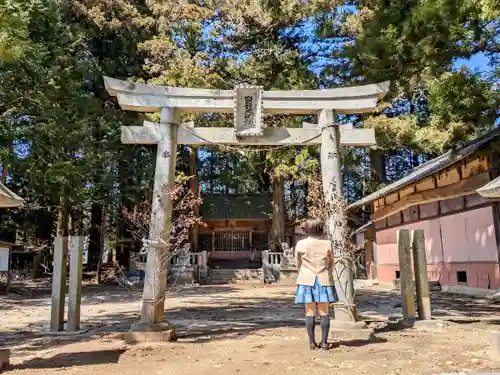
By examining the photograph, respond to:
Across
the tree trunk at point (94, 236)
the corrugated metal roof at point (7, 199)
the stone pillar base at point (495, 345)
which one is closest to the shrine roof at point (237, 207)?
the tree trunk at point (94, 236)

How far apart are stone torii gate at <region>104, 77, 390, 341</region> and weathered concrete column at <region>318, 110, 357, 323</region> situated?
2 centimetres

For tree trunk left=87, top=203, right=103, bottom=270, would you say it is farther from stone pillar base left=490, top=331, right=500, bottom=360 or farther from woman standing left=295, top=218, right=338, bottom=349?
stone pillar base left=490, top=331, right=500, bottom=360

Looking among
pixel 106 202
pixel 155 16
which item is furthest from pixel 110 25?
pixel 106 202

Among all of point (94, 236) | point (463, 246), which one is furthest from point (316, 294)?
point (94, 236)

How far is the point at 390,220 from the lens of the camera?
18734 millimetres

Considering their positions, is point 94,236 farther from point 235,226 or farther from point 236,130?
point 236,130

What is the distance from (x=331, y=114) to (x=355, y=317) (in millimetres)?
3345

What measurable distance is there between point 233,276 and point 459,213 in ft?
41.9

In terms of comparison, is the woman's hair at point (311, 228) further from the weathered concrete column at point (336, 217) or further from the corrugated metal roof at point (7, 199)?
the corrugated metal roof at point (7, 199)

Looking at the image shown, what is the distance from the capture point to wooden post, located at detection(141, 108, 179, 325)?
6688 millimetres

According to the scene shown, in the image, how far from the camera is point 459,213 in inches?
519

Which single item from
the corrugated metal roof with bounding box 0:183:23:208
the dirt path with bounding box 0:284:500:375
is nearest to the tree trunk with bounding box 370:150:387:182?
the dirt path with bounding box 0:284:500:375

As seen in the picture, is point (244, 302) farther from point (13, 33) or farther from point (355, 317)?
point (13, 33)

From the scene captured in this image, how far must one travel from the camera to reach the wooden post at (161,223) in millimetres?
6688
